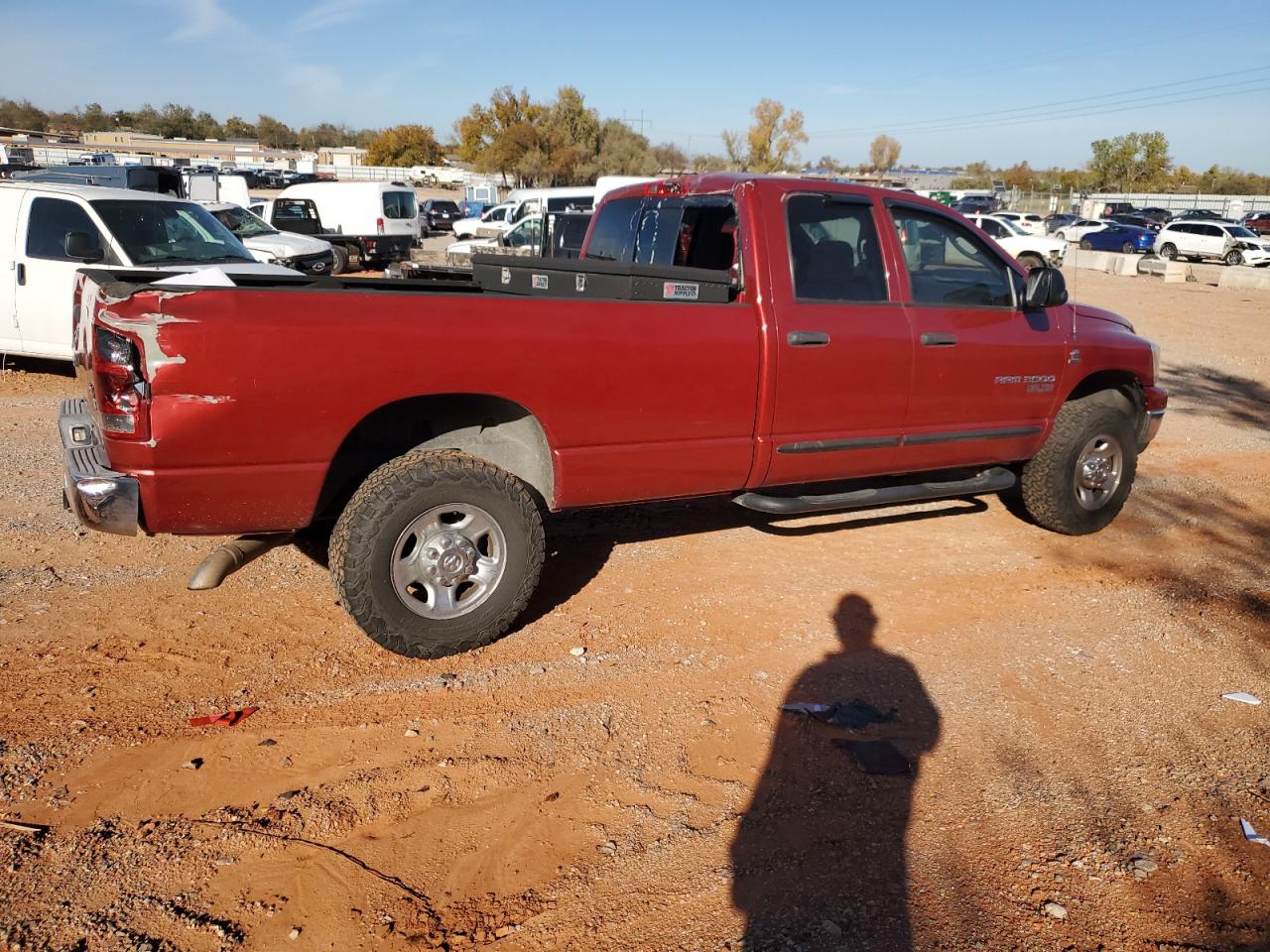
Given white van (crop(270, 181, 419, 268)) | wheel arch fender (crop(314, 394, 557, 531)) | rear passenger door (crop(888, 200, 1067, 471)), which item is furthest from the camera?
white van (crop(270, 181, 419, 268))

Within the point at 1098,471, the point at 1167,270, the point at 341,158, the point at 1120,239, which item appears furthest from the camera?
the point at 341,158

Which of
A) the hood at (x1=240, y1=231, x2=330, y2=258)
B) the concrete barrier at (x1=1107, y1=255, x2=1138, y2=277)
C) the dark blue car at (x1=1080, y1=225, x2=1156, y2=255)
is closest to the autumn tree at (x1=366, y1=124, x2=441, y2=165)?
the dark blue car at (x1=1080, y1=225, x2=1156, y2=255)

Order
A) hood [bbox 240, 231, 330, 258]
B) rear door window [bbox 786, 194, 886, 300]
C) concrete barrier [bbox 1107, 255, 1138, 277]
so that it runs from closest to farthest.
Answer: rear door window [bbox 786, 194, 886, 300] < hood [bbox 240, 231, 330, 258] < concrete barrier [bbox 1107, 255, 1138, 277]

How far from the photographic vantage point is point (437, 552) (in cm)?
419

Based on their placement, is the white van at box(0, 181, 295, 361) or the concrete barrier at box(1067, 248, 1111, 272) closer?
the white van at box(0, 181, 295, 361)

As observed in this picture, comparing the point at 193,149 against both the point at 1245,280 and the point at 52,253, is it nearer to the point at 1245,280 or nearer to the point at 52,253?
the point at 1245,280

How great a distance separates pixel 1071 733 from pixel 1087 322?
9.97ft

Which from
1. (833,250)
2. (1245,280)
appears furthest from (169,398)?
(1245,280)

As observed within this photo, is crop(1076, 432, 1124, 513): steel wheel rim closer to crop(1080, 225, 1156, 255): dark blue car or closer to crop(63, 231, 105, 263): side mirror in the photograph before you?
crop(63, 231, 105, 263): side mirror

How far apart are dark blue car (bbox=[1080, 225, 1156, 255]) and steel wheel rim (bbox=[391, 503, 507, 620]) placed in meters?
40.3

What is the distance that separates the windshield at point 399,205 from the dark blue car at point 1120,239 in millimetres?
27877

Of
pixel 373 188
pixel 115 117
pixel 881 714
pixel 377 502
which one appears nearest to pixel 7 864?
pixel 377 502

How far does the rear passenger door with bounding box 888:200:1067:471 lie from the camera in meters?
5.27

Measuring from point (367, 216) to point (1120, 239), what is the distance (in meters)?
30.6
